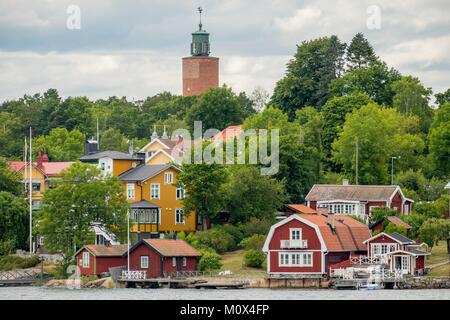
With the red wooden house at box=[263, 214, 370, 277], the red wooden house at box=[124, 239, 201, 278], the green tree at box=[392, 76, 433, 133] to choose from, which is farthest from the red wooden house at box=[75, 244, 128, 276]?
the green tree at box=[392, 76, 433, 133]

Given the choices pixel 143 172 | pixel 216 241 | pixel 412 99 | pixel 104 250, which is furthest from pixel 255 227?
pixel 412 99

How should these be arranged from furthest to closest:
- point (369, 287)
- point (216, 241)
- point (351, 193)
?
1. point (351, 193)
2. point (216, 241)
3. point (369, 287)

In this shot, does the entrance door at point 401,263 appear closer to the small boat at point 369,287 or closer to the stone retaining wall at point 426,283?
the stone retaining wall at point 426,283

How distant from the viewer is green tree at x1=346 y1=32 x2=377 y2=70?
111188 millimetres

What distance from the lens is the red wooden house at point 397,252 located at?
65.6 metres

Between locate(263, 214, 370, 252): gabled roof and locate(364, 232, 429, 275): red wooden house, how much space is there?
90 centimetres

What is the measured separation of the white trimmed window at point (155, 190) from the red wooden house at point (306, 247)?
12751 millimetres

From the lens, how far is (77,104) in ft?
420

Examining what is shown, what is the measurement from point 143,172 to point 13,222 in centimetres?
769

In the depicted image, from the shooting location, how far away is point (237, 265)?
2714 inches

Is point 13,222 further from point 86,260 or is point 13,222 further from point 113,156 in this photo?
point 86,260

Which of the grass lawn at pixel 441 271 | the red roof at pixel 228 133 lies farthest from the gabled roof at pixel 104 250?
the red roof at pixel 228 133

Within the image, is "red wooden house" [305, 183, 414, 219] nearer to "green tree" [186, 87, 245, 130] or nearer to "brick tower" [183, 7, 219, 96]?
"green tree" [186, 87, 245, 130]
